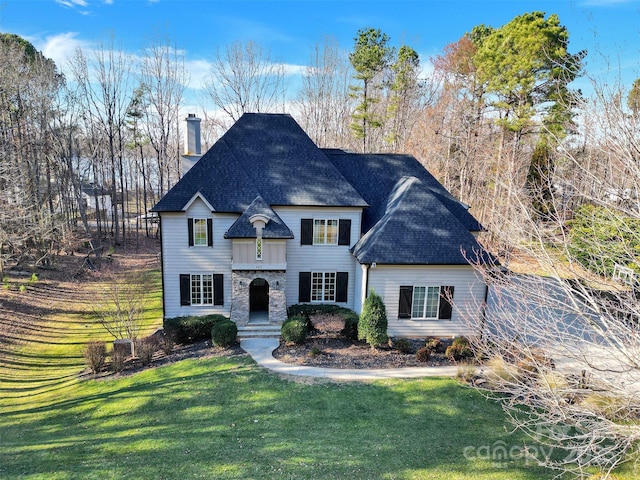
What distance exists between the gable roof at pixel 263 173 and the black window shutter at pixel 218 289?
3.22 metres

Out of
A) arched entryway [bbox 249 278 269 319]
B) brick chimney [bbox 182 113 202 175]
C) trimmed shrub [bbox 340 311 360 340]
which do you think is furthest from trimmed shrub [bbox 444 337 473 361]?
brick chimney [bbox 182 113 202 175]

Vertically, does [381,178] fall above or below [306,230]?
above

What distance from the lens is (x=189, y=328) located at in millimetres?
16078

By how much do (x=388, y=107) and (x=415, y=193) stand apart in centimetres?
2270

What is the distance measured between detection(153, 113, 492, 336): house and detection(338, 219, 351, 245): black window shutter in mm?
70

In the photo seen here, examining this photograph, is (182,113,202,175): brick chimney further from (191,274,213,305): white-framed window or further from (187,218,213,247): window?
(191,274,213,305): white-framed window

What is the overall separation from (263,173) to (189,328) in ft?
26.7

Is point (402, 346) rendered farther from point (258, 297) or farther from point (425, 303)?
point (258, 297)

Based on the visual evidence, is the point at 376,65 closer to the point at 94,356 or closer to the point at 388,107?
the point at 388,107

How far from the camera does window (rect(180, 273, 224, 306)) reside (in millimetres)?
17438

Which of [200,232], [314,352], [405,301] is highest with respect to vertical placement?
[200,232]

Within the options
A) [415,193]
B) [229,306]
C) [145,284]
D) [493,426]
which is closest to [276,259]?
[229,306]

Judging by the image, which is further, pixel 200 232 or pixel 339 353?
pixel 200 232

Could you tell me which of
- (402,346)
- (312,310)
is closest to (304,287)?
(312,310)
